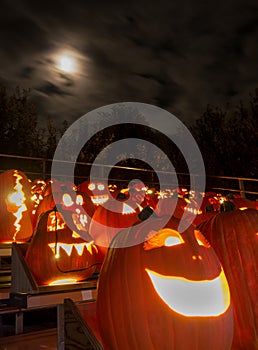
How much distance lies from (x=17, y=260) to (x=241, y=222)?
1339 mm

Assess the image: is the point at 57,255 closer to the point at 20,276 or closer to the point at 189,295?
the point at 20,276

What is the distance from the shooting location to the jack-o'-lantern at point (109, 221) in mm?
2656

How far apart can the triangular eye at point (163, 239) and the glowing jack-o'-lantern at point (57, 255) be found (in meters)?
0.87

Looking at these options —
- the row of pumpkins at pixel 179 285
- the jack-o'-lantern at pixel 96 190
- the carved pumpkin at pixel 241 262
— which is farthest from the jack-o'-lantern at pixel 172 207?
the carved pumpkin at pixel 241 262

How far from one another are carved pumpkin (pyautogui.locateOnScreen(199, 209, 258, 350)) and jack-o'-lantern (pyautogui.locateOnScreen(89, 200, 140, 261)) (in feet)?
3.44

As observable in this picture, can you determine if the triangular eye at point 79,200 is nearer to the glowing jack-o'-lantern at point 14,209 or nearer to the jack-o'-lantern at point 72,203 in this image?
the jack-o'-lantern at point 72,203

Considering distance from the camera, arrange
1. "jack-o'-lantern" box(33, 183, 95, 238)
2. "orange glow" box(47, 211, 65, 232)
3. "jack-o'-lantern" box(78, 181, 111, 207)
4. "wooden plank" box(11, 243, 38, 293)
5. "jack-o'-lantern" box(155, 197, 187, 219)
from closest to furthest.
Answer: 1. "wooden plank" box(11, 243, 38, 293)
2. "orange glow" box(47, 211, 65, 232)
3. "jack-o'-lantern" box(33, 183, 95, 238)
4. "jack-o'-lantern" box(155, 197, 187, 219)
5. "jack-o'-lantern" box(78, 181, 111, 207)

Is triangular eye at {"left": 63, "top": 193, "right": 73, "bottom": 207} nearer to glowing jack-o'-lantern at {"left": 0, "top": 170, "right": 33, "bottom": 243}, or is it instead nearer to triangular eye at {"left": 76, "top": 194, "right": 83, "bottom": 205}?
triangular eye at {"left": 76, "top": 194, "right": 83, "bottom": 205}

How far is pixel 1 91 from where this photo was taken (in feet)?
42.8

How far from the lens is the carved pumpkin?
1.49 meters

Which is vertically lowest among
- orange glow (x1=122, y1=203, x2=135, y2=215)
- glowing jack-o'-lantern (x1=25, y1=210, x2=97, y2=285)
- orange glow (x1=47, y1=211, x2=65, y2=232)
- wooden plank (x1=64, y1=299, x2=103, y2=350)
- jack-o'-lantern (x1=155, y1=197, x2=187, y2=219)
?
wooden plank (x1=64, y1=299, x2=103, y2=350)

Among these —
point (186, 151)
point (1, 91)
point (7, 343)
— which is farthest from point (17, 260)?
point (186, 151)

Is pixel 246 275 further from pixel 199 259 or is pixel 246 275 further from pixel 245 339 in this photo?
pixel 199 259

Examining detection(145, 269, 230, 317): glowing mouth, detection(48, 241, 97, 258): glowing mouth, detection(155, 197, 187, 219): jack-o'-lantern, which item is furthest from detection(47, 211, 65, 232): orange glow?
detection(155, 197, 187, 219): jack-o'-lantern
